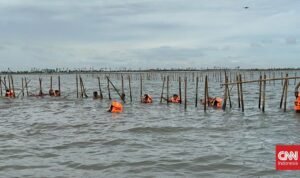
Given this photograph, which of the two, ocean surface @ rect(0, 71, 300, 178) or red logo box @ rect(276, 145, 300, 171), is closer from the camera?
red logo box @ rect(276, 145, 300, 171)

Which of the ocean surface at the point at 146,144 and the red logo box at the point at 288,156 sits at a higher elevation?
the red logo box at the point at 288,156

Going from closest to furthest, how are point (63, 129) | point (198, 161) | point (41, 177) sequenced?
point (41, 177)
point (198, 161)
point (63, 129)

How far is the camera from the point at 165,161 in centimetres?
1379

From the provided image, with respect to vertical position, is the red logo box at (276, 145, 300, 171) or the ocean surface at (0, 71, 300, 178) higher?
the red logo box at (276, 145, 300, 171)

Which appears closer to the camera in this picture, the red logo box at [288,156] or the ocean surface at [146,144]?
the red logo box at [288,156]

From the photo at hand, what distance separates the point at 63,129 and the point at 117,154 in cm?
707

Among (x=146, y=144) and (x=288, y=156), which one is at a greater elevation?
(x=288, y=156)

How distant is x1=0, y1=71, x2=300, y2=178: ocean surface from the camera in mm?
Result: 12883

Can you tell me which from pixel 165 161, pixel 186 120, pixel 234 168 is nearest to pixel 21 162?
pixel 165 161

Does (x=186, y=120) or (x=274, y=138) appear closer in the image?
(x=274, y=138)

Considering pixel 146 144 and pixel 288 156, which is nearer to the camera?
pixel 288 156

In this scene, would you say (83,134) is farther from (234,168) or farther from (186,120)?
(234,168)

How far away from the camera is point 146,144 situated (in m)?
17.0

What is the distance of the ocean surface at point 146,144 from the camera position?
12.9 metres
